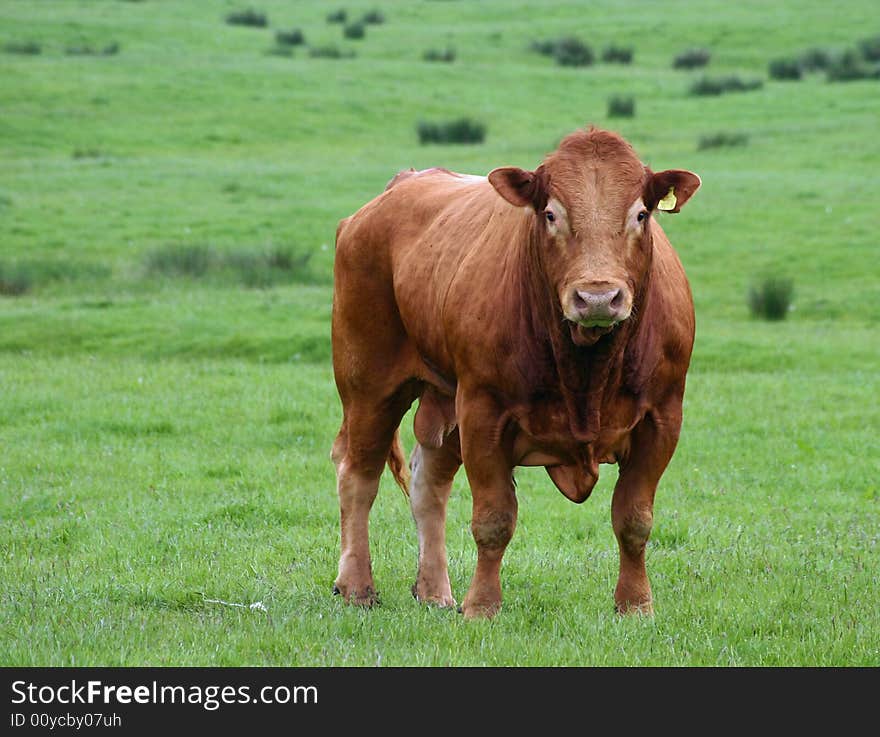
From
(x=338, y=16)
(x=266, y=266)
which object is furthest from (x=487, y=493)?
(x=338, y=16)

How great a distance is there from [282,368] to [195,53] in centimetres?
3098

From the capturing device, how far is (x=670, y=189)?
6363mm

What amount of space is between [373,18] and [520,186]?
4981 cm

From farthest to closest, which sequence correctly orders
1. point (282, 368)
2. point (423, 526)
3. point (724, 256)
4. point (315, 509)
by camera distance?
point (724, 256) < point (282, 368) < point (315, 509) < point (423, 526)

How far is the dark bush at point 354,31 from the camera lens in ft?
164

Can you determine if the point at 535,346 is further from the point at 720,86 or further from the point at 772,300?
the point at 720,86

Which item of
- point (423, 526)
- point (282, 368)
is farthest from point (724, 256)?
point (423, 526)

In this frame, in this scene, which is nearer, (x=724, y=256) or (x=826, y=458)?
(x=826, y=458)

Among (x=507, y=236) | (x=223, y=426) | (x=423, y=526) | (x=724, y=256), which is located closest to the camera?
(x=507, y=236)

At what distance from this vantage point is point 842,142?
30.9 meters

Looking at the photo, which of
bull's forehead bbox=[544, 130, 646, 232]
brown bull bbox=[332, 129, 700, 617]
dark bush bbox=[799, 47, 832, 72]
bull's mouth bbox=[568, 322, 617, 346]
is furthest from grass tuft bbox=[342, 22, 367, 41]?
bull's mouth bbox=[568, 322, 617, 346]

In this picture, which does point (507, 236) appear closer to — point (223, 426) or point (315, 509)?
point (315, 509)
